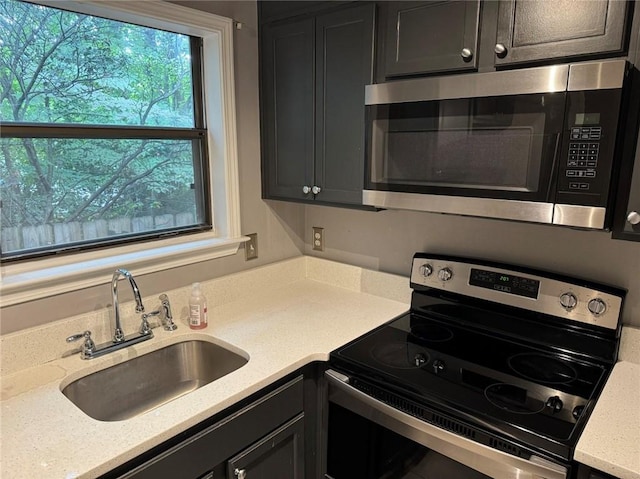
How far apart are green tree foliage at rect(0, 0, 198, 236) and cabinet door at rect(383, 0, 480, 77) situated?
2.81 ft

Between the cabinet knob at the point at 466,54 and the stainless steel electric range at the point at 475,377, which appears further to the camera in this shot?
the cabinet knob at the point at 466,54

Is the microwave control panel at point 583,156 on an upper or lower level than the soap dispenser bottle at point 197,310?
upper

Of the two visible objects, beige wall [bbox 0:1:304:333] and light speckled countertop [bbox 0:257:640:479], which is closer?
light speckled countertop [bbox 0:257:640:479]

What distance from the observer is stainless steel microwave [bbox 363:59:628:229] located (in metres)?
1.09

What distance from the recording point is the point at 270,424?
4.41 ft

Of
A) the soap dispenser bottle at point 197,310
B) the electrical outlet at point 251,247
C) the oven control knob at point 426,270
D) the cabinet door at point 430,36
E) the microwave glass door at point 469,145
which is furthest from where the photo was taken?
the electrical outlet at point 251,247

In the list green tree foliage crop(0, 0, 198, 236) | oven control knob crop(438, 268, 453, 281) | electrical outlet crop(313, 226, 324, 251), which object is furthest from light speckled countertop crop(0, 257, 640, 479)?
green tree foliage crop(0, 0, 198, 236)

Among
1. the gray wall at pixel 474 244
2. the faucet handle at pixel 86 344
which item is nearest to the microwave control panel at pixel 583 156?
the gray wall at pixel 474 244

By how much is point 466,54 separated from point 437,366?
962 mm

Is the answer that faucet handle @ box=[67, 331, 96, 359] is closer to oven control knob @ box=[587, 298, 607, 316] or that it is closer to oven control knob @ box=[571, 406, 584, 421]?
oven control knob @ box=[571, 406, 584, 421]

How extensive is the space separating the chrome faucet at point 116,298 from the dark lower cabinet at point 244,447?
477mm

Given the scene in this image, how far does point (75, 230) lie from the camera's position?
A: 5.04ft

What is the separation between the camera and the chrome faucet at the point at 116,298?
1404 mm

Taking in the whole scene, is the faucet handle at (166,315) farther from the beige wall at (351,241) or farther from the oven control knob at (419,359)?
the oven control knob at (419,359)
